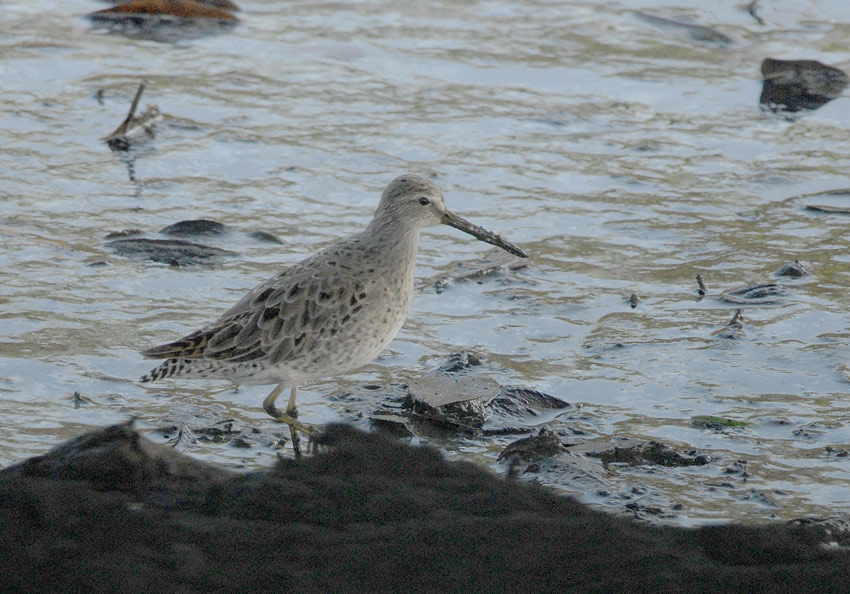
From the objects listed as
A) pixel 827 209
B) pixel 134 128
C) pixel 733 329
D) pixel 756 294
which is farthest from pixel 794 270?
pixel 134 128

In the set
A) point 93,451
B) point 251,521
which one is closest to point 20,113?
point 93,451

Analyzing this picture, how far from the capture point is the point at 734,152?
9.80 metres

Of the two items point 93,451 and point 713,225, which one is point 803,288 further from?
point 93,451

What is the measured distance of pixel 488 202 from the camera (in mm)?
8906

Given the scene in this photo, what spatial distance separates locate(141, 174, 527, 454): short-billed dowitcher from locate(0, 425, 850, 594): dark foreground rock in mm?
633

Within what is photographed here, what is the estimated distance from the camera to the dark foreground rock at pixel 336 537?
455 centimetres

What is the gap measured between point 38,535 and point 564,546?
2053 mm

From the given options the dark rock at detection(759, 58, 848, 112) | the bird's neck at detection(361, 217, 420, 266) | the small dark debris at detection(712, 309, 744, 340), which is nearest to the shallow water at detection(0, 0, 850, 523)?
the small dark debris at detection(712, 309, 744, 340)

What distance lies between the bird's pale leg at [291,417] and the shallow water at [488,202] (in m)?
0.13

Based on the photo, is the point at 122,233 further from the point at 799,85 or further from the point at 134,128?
the point at 799,85

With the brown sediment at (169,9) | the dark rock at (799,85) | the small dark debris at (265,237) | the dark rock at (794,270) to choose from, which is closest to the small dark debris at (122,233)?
the small dark debris at (265,237)

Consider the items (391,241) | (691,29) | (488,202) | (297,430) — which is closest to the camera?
(297,430)

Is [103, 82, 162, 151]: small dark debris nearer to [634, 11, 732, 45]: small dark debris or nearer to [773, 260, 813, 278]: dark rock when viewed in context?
[773, 260, 813, 278]: dark rock

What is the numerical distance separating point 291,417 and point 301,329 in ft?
1.45
